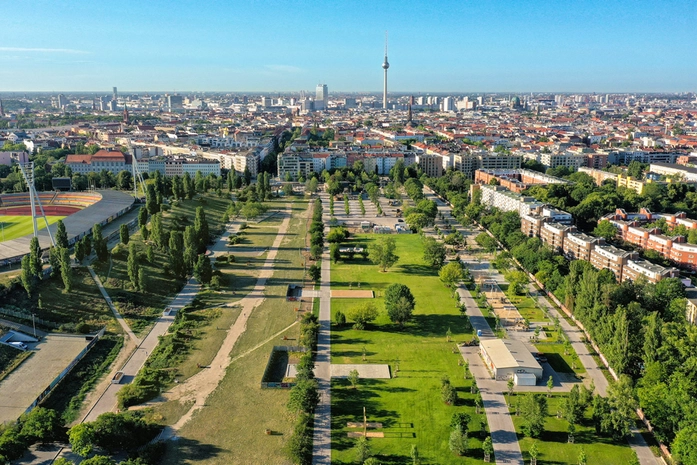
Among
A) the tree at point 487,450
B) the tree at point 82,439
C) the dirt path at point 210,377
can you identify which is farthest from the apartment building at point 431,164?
the tree at point 82,439

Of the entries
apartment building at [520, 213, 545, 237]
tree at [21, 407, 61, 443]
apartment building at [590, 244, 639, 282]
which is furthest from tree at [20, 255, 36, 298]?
apartment building at [520, 213, 545, 237]

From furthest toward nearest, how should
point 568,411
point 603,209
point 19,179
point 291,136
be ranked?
point 291,136
point 19,179
point 603,209
point 568,411

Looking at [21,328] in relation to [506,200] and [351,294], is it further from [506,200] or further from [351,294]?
[506,200]

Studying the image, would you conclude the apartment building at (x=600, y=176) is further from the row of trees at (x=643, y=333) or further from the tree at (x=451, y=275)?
the tree at (x=451, y=275)

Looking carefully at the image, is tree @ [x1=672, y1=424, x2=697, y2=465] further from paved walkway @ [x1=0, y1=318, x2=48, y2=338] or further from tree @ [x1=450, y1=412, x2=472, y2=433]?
paved walkway @ [x1=0, y1=318, x2=48, y2=338]

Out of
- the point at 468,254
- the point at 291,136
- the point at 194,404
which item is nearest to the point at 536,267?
the point at 468,254

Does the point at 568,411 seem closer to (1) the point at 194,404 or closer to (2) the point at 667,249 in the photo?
(1) the point at 194,404
